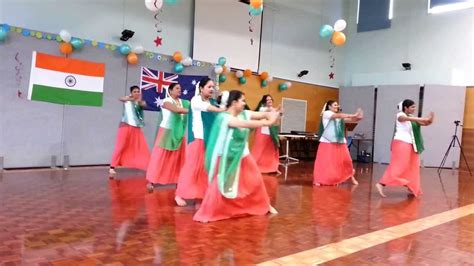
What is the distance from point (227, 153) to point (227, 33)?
6.36m

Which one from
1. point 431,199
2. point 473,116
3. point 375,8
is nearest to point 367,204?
point 431,199

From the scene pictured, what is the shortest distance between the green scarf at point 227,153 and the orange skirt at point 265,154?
3890 mm

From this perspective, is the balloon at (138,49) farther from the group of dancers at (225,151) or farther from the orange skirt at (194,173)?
the orange skirt at (194,173)

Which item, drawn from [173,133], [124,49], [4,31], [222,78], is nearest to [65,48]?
[4,31]

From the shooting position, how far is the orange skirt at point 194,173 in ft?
13.7

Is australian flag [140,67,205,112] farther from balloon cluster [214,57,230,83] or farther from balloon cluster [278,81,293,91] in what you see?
balloon cluster [278,81,293,91]

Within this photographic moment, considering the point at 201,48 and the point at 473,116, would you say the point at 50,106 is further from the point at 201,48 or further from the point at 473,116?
the point at 473,116

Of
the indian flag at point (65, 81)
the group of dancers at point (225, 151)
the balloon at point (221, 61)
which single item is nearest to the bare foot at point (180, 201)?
the group of dancers at point (225, 151)

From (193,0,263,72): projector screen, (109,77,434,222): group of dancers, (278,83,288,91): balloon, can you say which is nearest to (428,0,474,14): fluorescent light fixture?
(278,83,288,91): balloon

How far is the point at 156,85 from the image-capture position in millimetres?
8227

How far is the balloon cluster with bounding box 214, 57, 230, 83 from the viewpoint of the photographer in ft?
29.4

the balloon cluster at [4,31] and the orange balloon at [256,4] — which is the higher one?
the orange balloon at [256,4]

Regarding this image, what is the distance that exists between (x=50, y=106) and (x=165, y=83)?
89.4 inches

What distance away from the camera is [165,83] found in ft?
27.3
